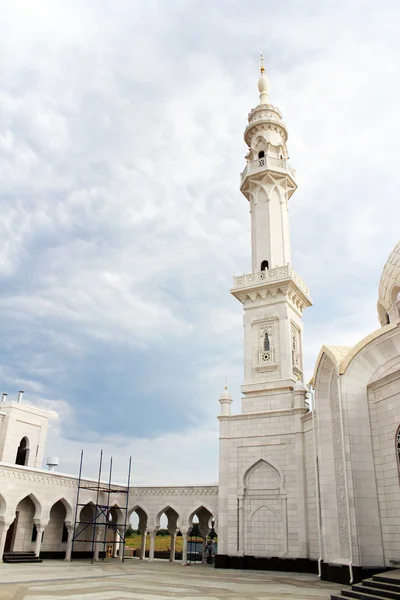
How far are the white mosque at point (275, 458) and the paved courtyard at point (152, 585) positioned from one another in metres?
1.63

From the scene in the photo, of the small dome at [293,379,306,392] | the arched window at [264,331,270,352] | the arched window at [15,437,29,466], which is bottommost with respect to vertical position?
the arched window at [15,437,29,466]

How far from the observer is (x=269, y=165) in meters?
24.5

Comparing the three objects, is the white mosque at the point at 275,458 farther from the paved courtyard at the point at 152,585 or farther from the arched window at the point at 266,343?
the paved courtyard at the point at 152,585

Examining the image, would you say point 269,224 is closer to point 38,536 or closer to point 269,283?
point 269,283

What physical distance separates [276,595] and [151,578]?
4.99 m

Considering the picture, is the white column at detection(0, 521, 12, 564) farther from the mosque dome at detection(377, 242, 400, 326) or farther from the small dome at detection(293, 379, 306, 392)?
the mosque dome at detection(377, 242, 400, 326)

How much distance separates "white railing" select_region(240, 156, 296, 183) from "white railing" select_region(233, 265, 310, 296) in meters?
5.44

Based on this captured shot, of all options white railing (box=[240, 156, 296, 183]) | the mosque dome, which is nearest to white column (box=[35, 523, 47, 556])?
the mosque dome

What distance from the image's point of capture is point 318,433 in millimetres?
15578

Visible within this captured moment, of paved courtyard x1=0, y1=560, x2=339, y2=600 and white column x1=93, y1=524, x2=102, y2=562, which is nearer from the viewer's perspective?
paved courtyard x1=0, y1=560, x2=339, y2=600

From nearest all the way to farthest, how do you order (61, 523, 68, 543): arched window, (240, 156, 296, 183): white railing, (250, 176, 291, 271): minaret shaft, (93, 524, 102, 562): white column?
(61, 523, 68, 543): arched window < (93, 524, 102, 562): white column < (250, 176, 291, 271): minaret shaft < (240, 156, 296, 183): white railing

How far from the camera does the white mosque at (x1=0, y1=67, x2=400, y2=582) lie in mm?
13250

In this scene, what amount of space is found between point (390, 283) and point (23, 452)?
59.1 ft

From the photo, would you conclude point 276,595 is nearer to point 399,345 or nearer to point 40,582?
point 40,582
